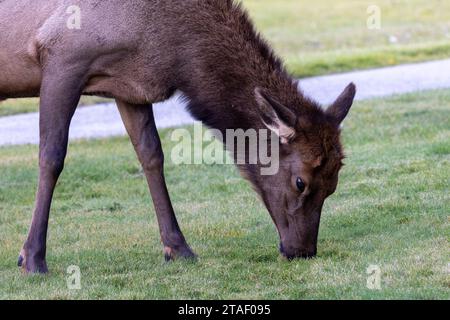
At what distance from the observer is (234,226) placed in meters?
9.92

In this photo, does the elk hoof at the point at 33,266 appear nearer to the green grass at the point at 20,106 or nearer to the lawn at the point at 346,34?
the lawn at the point at 346,34

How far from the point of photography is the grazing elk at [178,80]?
26.9 feet

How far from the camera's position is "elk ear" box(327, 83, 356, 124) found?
8.38 m

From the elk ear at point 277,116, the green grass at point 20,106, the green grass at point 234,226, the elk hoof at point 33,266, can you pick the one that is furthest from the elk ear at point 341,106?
the green grass at point 20,106

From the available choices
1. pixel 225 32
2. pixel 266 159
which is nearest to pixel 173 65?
pixel 225 32

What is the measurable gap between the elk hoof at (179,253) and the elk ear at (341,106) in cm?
172

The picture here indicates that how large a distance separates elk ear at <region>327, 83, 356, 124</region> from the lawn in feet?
23.7

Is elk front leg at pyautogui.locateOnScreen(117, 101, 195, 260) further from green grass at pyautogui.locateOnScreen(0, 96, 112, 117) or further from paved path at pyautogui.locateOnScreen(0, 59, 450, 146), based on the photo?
green grass at pyautogui.locateOnScreen(0, 96, 112, 117)

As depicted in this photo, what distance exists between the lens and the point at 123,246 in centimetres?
930

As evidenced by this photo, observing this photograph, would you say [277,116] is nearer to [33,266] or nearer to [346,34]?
[33,266]

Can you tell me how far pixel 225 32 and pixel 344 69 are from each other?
1233 cm

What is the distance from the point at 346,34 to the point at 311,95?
1164 centimetres
